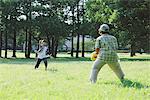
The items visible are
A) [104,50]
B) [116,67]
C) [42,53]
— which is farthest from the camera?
[42,53]

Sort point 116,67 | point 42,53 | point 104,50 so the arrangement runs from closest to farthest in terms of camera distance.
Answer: point 104,50, point 116,67, point 42,53

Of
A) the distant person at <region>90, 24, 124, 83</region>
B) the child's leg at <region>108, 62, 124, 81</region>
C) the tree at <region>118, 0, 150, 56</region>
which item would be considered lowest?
the child's leg at <region>108, 62, 124, 81</region>

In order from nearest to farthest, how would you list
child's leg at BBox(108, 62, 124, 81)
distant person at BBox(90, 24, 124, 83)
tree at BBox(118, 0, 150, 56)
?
1. distant person at BBox(90, 24, 124, 83)
2. child's leg at BBox(108, 62, 124, 81)
3. tree at BBox(118, 0, 150, 56)

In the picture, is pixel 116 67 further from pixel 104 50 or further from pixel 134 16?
pixel 134 16

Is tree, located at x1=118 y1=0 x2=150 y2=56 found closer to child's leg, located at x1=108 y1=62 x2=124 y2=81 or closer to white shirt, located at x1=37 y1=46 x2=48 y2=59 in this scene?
white shirt, located at x1=37 y1=46 x2=48 y2=59

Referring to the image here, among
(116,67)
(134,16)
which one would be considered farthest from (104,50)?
(134,16)

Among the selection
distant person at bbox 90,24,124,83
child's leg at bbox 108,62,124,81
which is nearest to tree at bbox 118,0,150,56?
child's leg at bbox 108,62,124,81

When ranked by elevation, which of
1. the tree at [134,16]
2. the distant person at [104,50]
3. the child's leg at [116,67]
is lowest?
the child's leg at [116,67]

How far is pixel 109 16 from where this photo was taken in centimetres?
5100

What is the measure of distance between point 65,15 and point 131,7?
49.4ft

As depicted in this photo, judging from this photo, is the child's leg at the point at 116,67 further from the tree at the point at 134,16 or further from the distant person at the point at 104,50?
the tree at the point at 134,16

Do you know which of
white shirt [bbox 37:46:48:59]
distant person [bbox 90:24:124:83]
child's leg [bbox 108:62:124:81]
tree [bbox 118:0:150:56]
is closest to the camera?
distant person [bbox 90:24:124:83]

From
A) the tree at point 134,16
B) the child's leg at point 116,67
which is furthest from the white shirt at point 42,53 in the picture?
the tree at point 134,16

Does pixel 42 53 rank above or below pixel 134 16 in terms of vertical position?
below
